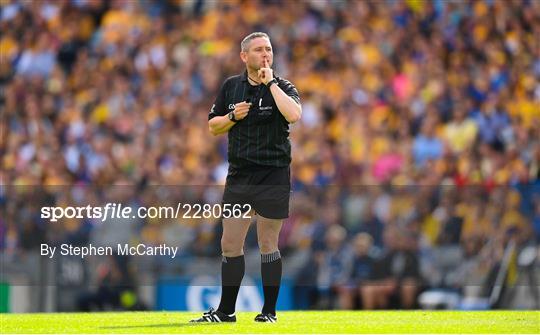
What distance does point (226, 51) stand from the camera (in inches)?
706

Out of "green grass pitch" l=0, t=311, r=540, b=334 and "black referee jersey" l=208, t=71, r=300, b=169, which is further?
"black referee jersey" l=208, t=71, r=300, b=169

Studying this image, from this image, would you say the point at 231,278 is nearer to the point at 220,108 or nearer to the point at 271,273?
the point at 271,273

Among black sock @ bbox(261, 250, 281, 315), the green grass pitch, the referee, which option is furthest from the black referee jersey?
the green grass pitch

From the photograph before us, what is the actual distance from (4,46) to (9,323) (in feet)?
35.9

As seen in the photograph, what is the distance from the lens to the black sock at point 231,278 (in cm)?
829

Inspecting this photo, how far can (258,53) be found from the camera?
8125mm

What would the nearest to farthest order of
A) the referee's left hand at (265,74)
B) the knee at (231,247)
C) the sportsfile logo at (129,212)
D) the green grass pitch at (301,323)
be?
the green grass pitch at (301,323) → the referee's left hand at (265,74) → the knee at (231,247) → the sportsfile logo at (129,212)

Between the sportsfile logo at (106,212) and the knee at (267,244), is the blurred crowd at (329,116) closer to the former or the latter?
the sportsfile logo at (106,212)

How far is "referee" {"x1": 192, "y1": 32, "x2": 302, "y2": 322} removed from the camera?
26.9ft

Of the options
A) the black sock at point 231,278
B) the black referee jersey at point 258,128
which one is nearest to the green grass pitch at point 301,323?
the black sock at point 231,278

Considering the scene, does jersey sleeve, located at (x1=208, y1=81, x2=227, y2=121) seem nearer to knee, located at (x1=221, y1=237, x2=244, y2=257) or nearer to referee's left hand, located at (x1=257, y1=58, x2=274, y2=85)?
referee's left hand, located at (x1=257, y1=58, x2=274, y2=85)

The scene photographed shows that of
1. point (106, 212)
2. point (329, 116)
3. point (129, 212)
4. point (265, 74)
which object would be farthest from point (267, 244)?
point (329, 116)

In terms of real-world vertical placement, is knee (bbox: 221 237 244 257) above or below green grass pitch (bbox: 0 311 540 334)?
above

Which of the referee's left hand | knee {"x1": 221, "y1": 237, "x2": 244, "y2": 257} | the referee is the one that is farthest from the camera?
knee {"x1": 221, "y1": 237, "x2": 244, "y2": 257}
